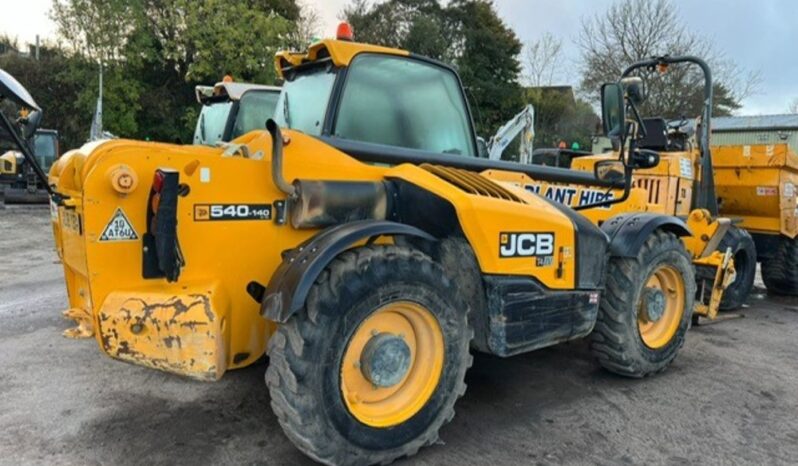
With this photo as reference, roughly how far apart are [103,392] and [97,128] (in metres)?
12.2

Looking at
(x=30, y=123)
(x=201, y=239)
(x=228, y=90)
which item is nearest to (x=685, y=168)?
(x=228, y=90)

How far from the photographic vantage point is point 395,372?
298cm

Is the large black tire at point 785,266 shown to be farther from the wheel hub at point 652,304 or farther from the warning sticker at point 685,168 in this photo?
the wheel hub at point 652,304

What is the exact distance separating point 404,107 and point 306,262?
151cm

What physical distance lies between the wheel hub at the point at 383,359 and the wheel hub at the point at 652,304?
2293mm

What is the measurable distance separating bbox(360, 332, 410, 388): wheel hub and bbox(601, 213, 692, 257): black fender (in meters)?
1.98

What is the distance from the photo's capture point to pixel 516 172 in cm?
416

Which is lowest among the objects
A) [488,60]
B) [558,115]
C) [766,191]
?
[766,191]

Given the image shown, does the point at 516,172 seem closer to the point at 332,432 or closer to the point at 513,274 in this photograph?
the point at 513,274

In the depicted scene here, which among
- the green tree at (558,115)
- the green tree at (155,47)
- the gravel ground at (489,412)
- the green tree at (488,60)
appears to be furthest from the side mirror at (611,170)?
the green tree at (558,115)

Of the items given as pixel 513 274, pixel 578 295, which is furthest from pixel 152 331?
pixel 578 295

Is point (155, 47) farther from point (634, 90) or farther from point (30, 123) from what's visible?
point (634, 90)

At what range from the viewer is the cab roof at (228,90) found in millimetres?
6899

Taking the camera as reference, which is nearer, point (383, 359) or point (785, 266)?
point (383, 359)
